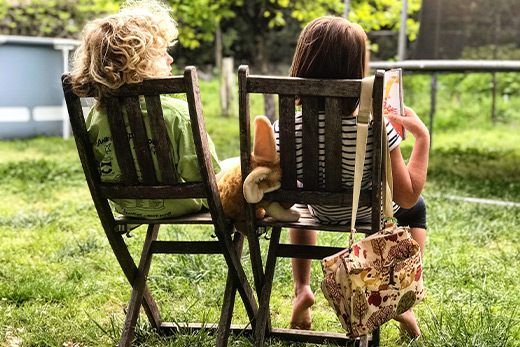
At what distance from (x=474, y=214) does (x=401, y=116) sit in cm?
279

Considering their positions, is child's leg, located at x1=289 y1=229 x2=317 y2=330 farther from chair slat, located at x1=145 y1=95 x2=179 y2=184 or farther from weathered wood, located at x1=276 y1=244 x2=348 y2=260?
chair slat, located at x1=145 y1=95 x2=179 y2=184

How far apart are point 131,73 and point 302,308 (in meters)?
1.24

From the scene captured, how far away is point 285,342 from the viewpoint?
279 centimetres

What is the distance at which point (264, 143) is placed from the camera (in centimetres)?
230

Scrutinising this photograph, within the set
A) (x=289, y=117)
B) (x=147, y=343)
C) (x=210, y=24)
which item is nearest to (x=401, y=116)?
(x=289, y=117)

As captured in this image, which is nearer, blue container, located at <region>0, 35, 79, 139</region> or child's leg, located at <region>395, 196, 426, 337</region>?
child's leg, located at <region>395, 196, 426, 337</region>

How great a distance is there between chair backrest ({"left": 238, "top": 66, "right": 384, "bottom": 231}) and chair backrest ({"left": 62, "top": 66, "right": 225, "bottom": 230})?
0.15m

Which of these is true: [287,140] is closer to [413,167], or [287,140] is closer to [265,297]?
[413,167]

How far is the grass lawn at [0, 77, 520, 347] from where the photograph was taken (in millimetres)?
2863

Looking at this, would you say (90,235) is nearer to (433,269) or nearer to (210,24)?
(433,269)

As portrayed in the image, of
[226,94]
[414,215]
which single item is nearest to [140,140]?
[414,215]

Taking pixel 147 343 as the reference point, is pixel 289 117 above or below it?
above

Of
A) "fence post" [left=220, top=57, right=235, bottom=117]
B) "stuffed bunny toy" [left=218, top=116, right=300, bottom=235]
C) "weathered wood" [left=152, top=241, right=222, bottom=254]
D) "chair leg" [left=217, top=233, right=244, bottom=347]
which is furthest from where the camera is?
"fence post" [left=220, top=57, right=235, bottom=117]

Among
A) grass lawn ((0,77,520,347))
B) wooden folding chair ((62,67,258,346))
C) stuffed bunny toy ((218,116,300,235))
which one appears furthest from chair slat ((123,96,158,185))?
grass lawn ((0,77,520,347))
